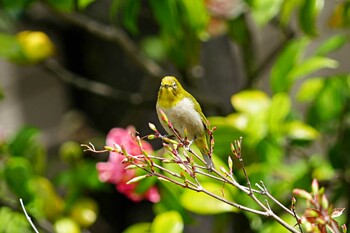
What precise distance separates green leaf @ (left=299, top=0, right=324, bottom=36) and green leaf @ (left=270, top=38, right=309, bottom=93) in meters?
0.04

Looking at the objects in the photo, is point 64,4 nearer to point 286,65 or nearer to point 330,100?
point 286,65

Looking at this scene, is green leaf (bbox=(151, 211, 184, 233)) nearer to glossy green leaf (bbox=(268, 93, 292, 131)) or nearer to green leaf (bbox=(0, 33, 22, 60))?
glossy green leaf (bbox=(268, 93, 292, 131))

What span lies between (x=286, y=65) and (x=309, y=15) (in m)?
0.14

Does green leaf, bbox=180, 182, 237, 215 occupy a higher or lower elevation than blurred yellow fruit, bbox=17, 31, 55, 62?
lower

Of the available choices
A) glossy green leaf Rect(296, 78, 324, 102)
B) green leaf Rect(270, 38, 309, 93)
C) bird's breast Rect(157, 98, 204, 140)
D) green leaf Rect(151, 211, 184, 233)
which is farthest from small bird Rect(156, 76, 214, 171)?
glossy green leaf Rect(296, 78, 324, 102)

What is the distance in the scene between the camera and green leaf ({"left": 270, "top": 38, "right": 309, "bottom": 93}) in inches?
52.9

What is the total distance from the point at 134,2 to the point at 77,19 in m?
0.30

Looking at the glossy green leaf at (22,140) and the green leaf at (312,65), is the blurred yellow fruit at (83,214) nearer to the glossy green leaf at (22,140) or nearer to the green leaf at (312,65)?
the glossy green leaf at (22,140)

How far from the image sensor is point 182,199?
120 centimetres

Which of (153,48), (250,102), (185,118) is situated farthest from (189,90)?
(185,118)

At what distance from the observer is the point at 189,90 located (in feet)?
5.08

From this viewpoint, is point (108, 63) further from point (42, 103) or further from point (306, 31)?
point (42, 103)

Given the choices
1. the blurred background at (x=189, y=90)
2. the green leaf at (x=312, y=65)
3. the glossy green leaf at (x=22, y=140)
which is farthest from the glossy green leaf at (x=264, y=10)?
the glossy green leaf at (x=22, y=140)

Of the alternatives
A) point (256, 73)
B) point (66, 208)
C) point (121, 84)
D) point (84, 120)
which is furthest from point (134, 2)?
point (84, 120)
